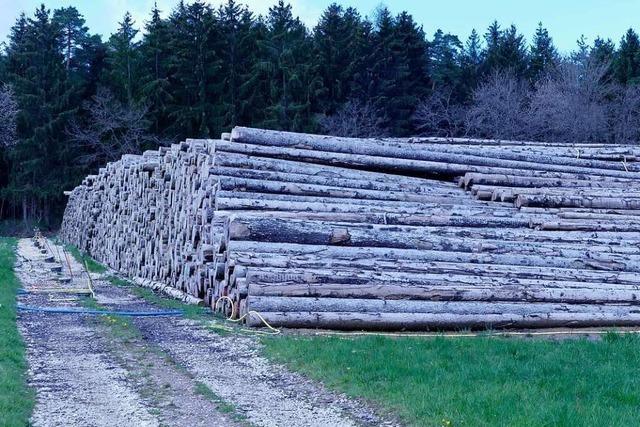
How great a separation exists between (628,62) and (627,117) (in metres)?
8.22

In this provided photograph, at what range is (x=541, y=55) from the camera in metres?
56.7

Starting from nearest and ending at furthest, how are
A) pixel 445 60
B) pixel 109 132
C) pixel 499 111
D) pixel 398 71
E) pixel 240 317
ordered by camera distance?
pixel 240 317 < pixel 499 111 < pixel 109 132 < pixel 398 71 < pixel 445 60

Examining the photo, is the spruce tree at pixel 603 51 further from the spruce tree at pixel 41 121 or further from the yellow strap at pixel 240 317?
the yellow strap at pixel 240 317

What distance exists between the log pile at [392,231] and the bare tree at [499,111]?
66.3 ft

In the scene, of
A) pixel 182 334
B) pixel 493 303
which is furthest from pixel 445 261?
pixel 182 334

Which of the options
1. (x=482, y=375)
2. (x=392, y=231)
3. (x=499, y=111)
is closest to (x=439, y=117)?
(x=499, y=111)

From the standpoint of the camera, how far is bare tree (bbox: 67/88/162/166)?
46688mm

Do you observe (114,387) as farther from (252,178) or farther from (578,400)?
(252,178)

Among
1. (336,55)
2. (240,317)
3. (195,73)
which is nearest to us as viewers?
(240,317)

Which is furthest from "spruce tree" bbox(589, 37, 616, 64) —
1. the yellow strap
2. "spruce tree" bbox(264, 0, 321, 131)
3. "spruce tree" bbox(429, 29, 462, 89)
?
the yellow strap

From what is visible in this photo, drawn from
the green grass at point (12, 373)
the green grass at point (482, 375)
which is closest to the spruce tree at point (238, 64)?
the green grass at point (12, 373)

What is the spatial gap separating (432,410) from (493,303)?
5385 millimetres

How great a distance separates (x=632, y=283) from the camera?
13688 millimetres

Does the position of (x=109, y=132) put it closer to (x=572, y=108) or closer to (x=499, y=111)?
(x=499, y=111)
